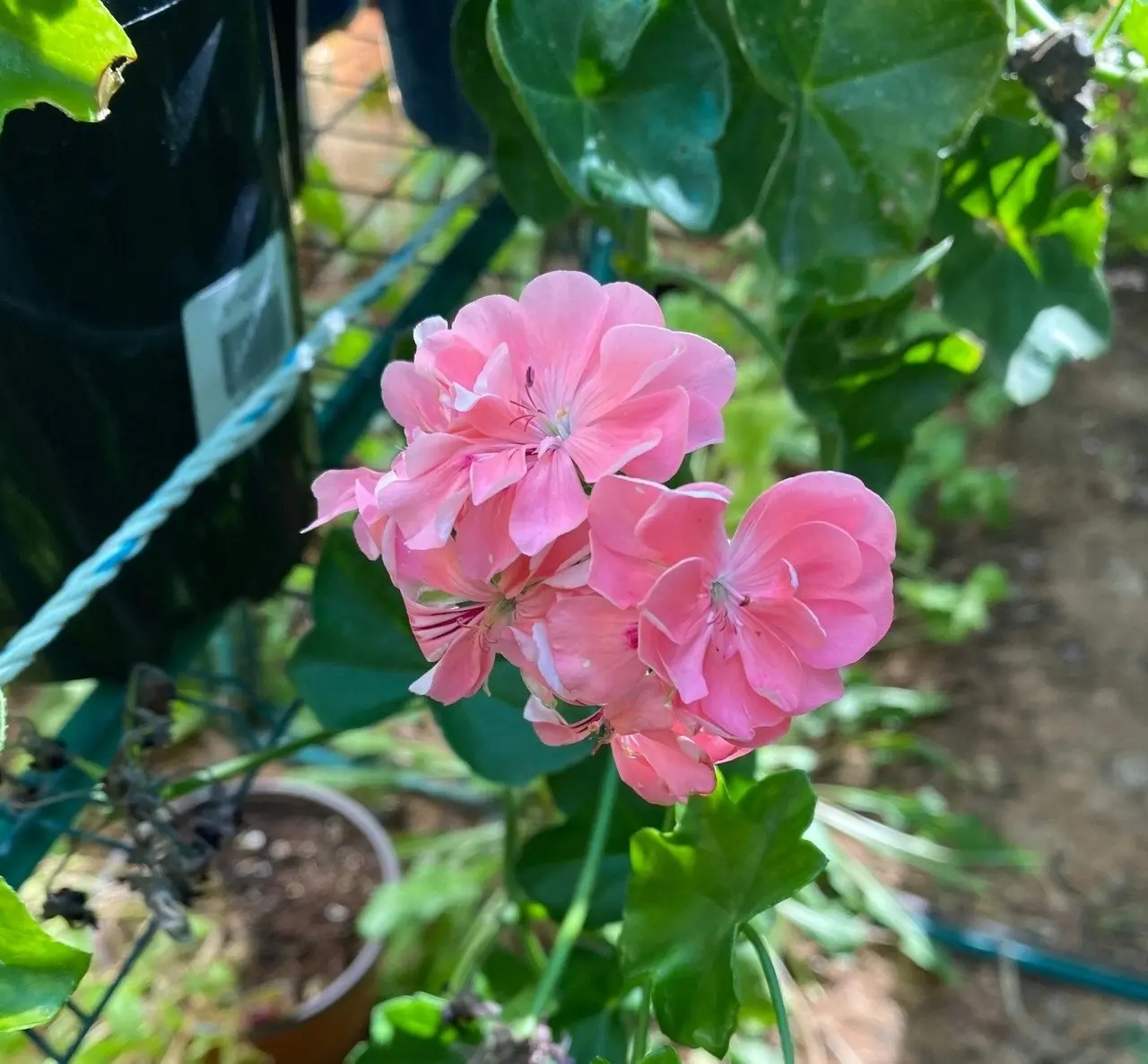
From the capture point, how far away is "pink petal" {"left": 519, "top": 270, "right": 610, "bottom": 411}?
0.32m

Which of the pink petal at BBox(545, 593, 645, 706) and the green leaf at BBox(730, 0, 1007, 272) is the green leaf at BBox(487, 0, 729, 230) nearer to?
the green leaf at BBox(730, 0, 1007, 272)

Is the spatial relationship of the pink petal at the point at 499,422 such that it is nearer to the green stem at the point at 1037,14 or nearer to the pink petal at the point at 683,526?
the pink petal at the point at 683,526

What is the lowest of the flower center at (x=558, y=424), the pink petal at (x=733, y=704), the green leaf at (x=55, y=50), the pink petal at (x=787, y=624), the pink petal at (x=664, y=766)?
the pink petal at (x=664, y=766)

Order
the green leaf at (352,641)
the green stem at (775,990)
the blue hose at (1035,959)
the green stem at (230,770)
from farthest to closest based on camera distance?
the blue hose at (1035,959) < the green leaf at (352,641) < the green stem at (230,770) < the green stem at (775,990)

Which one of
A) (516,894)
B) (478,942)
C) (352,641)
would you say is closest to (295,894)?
(478,942)

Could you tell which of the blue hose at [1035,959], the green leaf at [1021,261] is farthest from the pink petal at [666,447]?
the blue hose at [1035,959]

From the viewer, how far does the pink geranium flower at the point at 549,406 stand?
11.8 inches

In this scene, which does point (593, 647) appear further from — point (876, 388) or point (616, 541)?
point (876, 388)

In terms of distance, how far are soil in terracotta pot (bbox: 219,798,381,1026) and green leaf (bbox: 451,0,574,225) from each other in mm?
627

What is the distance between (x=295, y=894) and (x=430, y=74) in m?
0.75

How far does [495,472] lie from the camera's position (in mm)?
301

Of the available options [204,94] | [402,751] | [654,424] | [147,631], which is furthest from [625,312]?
[402,751]

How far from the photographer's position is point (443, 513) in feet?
0.98

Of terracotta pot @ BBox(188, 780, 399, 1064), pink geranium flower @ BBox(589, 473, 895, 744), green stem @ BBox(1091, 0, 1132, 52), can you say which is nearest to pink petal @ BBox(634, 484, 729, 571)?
pink geranium flower @ BBox(589, 473, 895, 744)
